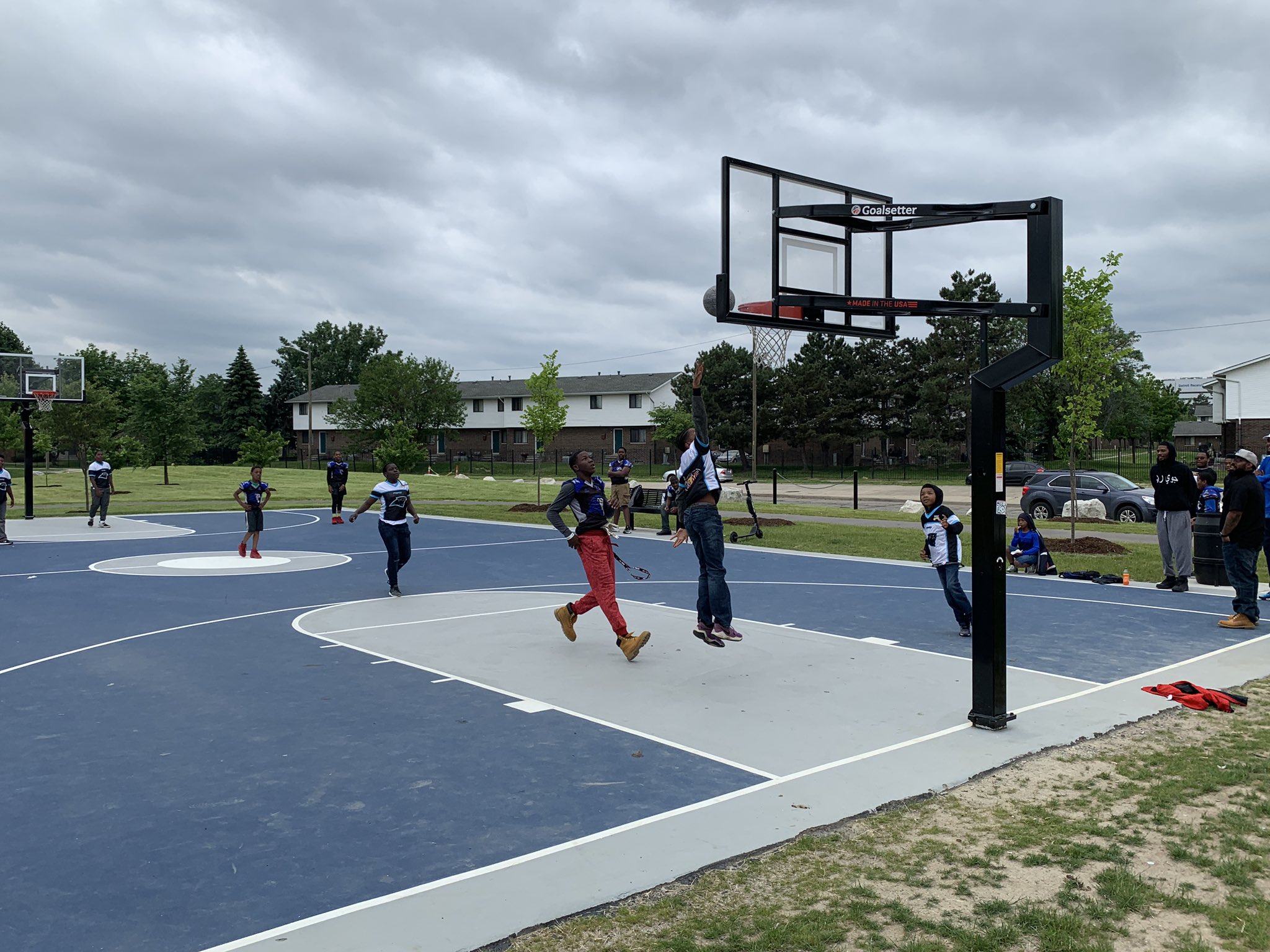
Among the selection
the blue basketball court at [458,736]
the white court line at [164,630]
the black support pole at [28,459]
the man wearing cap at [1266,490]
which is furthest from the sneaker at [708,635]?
the black support pole at [28,459]

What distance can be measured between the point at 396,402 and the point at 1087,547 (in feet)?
202

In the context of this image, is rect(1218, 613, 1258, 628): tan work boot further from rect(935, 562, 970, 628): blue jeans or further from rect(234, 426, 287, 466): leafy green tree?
rect(234, 426, 287, 466): leafy green tree

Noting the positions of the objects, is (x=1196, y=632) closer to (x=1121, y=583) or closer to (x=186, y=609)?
(x=1121, y=583)

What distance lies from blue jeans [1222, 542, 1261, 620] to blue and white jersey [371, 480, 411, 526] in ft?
36.1

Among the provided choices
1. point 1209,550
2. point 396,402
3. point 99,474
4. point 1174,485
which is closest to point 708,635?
point 1174,485

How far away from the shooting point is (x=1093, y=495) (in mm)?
29297

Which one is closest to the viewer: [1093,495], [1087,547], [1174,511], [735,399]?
[1174,511]

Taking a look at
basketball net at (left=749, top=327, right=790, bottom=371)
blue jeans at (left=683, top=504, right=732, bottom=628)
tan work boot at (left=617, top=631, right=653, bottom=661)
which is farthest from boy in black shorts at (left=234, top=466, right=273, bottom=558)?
blue jeans at (left=683, top=504, right=732, bottom=628)

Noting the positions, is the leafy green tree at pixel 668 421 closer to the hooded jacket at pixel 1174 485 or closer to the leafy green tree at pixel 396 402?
the leafy green tree at pixel 396 402

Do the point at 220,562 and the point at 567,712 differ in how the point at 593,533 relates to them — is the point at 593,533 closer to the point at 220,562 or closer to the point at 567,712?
the point at 567,712

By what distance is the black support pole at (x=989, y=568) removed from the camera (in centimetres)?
736

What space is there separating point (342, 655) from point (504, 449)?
74075 millimetres

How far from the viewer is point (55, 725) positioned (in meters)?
7.73

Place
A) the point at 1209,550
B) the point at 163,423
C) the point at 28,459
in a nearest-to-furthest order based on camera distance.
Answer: the point at 1209,550
the point at 28,459
the point at 163,423
